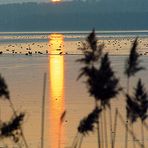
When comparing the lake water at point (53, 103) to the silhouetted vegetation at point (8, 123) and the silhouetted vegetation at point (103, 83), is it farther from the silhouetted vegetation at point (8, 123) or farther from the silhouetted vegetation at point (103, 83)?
the silhouetted vegetation at point (8, 123)

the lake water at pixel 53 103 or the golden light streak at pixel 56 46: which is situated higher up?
the golden light streak at pixel 56 46

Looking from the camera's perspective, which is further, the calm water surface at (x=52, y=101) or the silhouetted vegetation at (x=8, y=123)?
the calm water surface at (x=52, y=101)

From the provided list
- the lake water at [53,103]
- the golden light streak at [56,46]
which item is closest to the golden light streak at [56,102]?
the lake water at [53,103]

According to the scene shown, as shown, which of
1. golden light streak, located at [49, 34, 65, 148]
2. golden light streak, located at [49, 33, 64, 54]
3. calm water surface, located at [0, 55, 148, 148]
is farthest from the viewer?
golden light streak, located at [49, 33, 64, 54]

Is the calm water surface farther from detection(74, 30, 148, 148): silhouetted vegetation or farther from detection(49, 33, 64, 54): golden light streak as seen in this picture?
detection(49, 33, 64, 54): golden light streak

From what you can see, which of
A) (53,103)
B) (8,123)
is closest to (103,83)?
(8,123)

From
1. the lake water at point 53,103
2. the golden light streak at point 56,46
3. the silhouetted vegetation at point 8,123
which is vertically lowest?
the silhouetted vegetation at point 8,123

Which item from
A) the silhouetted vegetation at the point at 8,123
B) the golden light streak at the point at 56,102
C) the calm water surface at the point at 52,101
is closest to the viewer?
the silhouetted vegetation at the point at 8,123

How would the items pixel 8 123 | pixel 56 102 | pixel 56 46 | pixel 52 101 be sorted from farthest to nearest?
pixel 56 46 → pixel 52 101 → pixel 56 102 → pixel 8 123

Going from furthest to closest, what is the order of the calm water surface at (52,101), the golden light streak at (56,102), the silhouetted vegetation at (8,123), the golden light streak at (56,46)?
the golden light streak at (56,46), the calm water surface at (52,101), the golden light streak at (56,102), the silhouetted vegetation at (8,123)

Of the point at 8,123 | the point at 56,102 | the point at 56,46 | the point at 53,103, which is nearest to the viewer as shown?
the point at 8,123

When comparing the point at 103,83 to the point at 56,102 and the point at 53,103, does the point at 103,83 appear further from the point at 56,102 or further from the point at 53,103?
the point at 56,102

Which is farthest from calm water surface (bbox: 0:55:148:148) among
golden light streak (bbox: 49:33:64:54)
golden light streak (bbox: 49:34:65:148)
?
golden light streak (bbox: 49:33:64:54)

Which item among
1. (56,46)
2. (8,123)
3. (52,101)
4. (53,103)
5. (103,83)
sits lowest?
(8,123)
